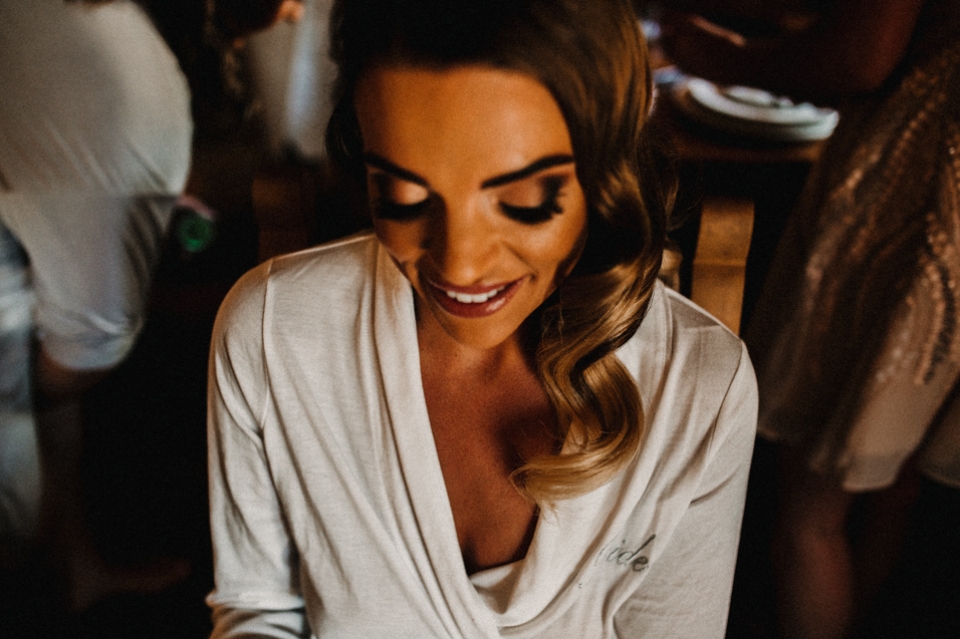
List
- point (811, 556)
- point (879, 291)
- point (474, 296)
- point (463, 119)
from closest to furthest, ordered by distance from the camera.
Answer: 1. point (463, 119)
2. point (474, 296)
3. point (879, 291)
4. point (811, 556)

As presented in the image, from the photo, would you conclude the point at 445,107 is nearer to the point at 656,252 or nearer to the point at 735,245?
the point at 656,252

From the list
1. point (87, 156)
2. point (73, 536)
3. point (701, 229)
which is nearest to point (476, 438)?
point (701, 229)

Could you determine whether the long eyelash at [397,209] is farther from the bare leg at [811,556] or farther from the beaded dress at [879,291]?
the bare leg at [811,556]

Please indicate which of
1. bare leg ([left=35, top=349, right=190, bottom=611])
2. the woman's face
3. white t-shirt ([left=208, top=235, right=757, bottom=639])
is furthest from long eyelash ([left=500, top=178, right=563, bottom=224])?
bare leg ([left=35, top=349, right=190, bottom=611])

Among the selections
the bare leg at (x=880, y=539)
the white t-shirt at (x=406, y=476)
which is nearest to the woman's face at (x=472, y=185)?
the white t-shirt at (x=406, y=476)

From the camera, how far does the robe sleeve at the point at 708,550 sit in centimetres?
75

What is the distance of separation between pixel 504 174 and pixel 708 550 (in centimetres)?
49

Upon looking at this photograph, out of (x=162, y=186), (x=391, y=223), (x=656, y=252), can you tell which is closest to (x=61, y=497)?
(x=162, y=186)

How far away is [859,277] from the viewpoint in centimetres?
102

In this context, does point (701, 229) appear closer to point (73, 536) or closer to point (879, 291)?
point (879, 291)

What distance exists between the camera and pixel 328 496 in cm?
78

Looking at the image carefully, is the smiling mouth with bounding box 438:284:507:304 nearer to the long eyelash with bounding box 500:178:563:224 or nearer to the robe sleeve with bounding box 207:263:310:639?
the long eyelash with bounding box 500:178:563:224

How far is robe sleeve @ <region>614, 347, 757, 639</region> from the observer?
752 millimetres

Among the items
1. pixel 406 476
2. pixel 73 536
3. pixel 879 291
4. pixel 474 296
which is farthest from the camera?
pixel 73 536
